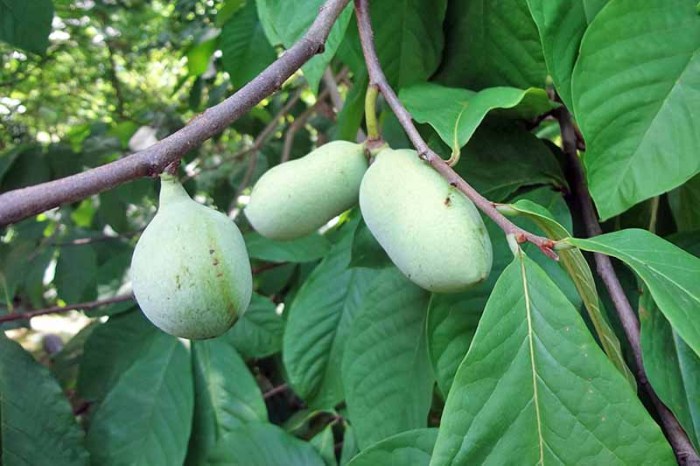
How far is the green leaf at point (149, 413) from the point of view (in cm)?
110

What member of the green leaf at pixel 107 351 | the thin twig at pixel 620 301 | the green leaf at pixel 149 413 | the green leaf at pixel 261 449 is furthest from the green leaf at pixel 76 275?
the thin twig at pixel 620 301

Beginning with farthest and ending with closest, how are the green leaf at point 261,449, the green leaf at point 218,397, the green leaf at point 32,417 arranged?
the green leaf at point 218,397, the green leaf at point 261,449, the green leaf at point 32,417

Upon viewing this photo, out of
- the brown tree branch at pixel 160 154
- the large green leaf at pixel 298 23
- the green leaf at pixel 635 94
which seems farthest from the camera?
the large green leaf at pixel 298 23

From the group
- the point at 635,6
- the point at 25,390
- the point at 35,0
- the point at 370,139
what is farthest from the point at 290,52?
the point at 25,390

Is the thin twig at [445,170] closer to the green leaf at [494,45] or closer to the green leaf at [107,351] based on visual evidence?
the green leaf at [494,45]

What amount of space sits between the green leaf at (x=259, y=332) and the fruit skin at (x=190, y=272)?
0.69m

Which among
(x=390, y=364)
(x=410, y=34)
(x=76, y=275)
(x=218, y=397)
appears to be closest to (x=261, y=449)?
(x=218, y=397)

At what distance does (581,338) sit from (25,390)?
883 mm

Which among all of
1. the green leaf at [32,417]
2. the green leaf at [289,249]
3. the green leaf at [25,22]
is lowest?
the green leaf at [32,417]

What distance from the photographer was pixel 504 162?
2.82 ft

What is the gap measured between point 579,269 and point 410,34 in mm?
445

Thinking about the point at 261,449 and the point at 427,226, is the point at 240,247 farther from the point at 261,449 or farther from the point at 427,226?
the point at 261,449

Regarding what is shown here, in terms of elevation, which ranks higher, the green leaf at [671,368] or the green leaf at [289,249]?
the green leaf at [671,368]

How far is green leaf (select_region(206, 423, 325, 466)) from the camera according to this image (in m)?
1.09
